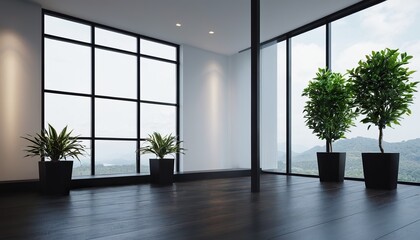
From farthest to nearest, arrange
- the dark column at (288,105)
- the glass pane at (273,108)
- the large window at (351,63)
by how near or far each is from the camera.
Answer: the glass pane at (273,108) → the dark column at (288,105) → the large window at (351,63)

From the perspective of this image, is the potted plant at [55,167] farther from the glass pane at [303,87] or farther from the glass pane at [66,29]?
the glass pane at [303,87]

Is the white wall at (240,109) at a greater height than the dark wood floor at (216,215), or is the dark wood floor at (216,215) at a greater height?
the white wall at (240,109)

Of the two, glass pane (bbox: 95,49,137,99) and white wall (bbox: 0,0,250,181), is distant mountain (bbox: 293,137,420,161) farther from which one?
glass pane (bbox: 95,49,137,99)

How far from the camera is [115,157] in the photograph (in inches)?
256

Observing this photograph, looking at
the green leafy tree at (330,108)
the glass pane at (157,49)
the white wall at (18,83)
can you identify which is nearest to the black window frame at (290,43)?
the green leafy tree at (330,108)

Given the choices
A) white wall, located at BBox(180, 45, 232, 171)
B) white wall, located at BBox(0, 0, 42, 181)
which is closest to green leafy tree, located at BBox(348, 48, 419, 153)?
white wall, located at BBox(180, 45, 232, 171)

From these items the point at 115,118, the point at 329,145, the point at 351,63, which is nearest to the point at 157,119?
the point at 115,118

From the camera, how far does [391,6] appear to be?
5438 mm

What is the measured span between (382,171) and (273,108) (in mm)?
3088

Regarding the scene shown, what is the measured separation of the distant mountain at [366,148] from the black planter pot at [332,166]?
323 mm

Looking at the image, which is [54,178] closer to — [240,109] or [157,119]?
[157,119]

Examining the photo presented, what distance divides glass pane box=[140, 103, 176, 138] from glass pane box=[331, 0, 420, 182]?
3552 mm

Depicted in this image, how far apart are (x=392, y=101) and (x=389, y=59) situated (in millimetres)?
595

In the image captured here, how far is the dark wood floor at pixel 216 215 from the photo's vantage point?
2223 millimetres
